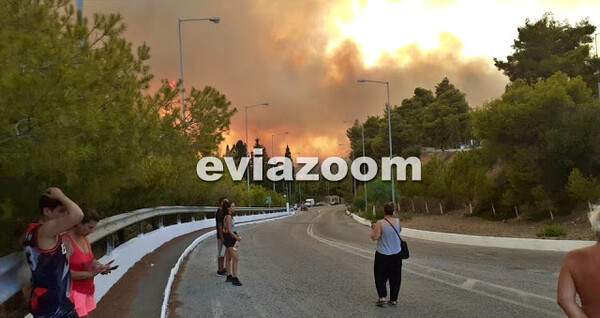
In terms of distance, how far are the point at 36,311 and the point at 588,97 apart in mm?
36066

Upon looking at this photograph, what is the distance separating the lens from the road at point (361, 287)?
8.34 meters

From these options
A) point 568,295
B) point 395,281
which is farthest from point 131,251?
point 568,295

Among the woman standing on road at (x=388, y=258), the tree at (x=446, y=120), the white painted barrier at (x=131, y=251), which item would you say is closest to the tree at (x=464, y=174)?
the white painted barrier at (x=131, y=251)

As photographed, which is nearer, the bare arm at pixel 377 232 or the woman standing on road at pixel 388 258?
the woman standing on road at pixel 388 258

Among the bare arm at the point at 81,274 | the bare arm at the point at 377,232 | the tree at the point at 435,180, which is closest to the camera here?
the bare arm at the point at 81,274

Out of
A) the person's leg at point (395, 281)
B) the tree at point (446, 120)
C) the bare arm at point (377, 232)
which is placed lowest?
the person's leg at point (395, 281)

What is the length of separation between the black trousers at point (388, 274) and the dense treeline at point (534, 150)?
75.6ft

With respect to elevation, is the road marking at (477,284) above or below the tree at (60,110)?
below

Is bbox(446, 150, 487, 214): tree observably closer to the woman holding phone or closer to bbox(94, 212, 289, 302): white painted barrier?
bbox(94, 212, 289, 302): white painted barrier

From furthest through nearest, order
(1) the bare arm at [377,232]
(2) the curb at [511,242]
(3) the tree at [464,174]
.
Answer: (3) the tree at [464,174]
(2) the curb at [511,242]
(1) the bare arm at [377,232]

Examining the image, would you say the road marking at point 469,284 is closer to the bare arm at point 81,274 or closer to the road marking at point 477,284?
the road marking at point 477,284

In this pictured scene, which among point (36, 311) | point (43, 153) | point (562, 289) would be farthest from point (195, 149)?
point (562, 289)

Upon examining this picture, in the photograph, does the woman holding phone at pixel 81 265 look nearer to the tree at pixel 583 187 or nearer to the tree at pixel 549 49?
the tree at pixel 583 187

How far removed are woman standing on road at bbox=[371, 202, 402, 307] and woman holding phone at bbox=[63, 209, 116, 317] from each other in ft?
16.2
